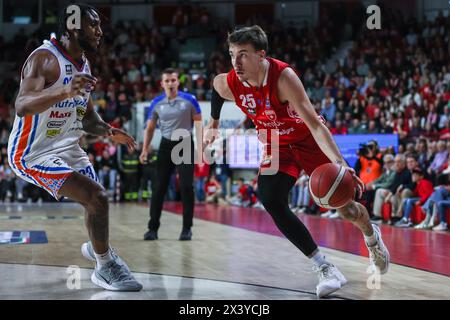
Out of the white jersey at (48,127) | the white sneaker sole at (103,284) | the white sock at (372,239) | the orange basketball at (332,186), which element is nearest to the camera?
the orange basketball at (332,186)

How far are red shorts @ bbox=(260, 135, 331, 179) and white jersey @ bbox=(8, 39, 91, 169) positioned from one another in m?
1.24

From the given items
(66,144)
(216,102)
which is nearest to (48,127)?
(66,144)

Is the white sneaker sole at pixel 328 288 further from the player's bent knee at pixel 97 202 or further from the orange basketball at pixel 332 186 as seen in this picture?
the player's bent knee at pixel 97 202

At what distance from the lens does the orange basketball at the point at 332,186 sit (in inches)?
144

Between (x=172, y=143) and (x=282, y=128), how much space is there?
9.90ft

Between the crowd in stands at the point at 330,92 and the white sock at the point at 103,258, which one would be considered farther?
the crowd in stands at the point at 330,92

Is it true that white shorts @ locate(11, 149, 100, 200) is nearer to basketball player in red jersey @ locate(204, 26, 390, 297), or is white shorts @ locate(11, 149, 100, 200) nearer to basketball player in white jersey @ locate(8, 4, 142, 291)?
basketball player in white jersey @ locate(8, 4, 142, 291)

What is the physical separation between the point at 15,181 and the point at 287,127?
40.8 feet

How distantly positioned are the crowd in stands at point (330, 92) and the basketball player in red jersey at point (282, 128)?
5077 mm

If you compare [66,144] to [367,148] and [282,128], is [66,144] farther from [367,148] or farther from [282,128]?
[367,148]

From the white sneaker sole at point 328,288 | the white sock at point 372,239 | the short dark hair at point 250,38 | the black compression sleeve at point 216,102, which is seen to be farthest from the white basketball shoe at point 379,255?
the short dark hair at point 250,38

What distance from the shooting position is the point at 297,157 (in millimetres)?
4168

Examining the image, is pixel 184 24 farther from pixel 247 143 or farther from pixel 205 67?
pixel 247 143

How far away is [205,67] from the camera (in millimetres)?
20156
